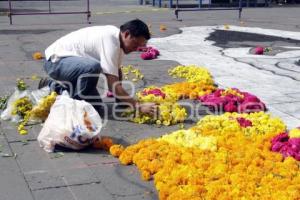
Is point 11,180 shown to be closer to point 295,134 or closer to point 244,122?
point 244,122

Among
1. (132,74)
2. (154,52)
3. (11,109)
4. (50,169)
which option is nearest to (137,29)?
(50,169)

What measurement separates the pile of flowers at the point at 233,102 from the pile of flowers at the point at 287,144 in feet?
3.87

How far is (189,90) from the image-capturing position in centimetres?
718

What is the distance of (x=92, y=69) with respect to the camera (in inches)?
233

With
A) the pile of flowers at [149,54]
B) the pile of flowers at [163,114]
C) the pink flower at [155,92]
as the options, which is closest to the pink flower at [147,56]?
the pile of flowers at [149,54]

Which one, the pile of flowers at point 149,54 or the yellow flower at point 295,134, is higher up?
the pile of flowers at point 149,54

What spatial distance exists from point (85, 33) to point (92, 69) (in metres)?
0.43

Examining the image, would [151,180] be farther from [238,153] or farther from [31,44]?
[31,44]

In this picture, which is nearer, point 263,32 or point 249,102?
point 249,102

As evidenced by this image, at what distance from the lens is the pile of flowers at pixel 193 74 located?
7.70 metres

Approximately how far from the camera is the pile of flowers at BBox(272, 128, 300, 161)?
15.7ft

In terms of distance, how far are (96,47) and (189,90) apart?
70.4 inches

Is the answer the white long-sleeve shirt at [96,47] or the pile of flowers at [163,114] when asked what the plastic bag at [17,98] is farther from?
the pile of flowers at [163,114]

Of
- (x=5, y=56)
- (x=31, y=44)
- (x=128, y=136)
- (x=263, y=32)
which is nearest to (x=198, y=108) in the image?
(x=128, y=136)
